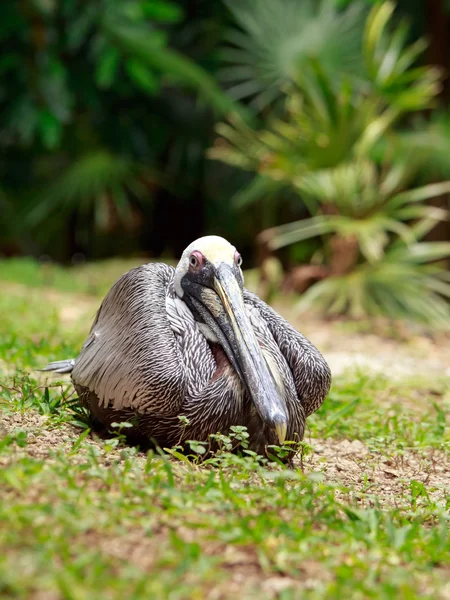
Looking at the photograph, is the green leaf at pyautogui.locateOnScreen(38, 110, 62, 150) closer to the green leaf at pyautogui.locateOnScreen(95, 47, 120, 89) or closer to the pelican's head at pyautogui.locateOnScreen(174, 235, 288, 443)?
the green leaf at pyautogui.locateOnScreen(95, 47, 120, 89)

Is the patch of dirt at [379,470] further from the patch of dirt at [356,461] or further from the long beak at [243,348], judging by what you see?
the long beak at [243,348]

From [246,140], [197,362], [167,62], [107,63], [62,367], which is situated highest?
[167,62]

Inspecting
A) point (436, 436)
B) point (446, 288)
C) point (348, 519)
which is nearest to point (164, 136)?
point (446, 288)

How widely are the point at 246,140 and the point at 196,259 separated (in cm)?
570

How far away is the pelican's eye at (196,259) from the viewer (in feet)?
11.5

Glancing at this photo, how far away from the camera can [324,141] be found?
27.6ft

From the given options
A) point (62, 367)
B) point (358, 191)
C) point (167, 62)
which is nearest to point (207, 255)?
point (62, 367)

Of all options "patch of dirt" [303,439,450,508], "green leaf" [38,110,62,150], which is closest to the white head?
"patch of dirt" [303,439,450,508]

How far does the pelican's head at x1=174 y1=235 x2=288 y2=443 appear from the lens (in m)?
3.13

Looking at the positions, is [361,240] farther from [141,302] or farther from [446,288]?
[141,302]

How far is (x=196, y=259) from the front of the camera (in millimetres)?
3529

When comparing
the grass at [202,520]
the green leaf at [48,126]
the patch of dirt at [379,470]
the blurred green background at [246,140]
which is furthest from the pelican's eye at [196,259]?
the green leaf at [48,126]

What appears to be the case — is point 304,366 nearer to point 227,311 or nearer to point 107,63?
point 227,311

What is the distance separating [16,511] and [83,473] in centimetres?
46
